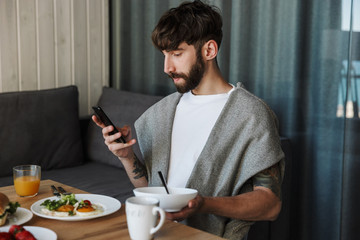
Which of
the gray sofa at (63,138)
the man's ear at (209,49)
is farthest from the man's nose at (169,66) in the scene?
the gray sofa at (63,138)

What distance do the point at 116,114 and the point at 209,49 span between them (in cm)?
133

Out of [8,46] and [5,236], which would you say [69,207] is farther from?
[8,46]

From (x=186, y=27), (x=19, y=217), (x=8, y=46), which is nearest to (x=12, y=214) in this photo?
(x=19, y=217)

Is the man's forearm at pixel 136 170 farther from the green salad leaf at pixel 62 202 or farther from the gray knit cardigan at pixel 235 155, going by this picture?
the green salad leaf at pixel 62 202

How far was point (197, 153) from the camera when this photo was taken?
4.95 ft

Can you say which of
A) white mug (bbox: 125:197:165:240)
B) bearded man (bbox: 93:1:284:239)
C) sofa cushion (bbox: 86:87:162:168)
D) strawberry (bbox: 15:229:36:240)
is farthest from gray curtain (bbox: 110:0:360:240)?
strawberry (bbox: 15:229:36:240)

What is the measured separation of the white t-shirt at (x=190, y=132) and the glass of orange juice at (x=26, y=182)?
403mm

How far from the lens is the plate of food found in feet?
3.56

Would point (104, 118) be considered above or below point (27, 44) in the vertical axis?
below

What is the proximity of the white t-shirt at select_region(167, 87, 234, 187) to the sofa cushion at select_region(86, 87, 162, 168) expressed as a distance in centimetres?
110

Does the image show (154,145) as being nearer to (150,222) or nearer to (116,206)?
(116,206)

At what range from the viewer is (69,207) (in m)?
1.18

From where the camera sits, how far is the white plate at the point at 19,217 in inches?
43.4

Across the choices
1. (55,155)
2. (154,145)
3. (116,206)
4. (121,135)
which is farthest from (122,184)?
(116,206)
